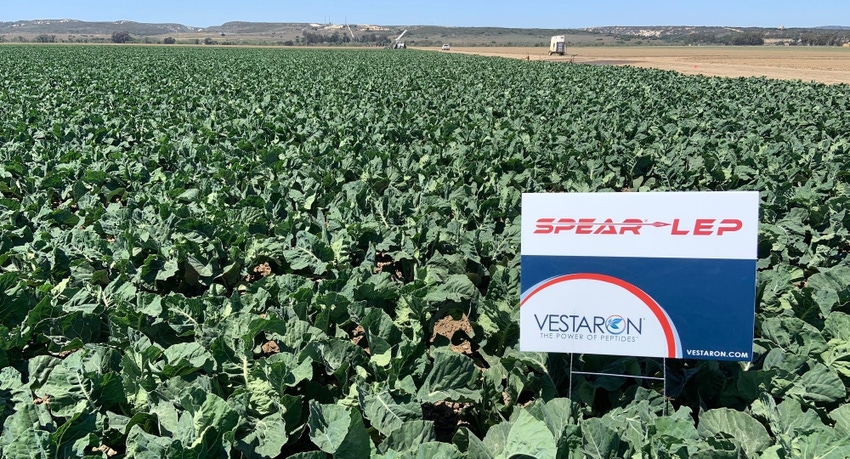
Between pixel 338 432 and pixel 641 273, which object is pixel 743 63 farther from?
pixel 338 432

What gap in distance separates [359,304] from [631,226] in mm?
1502

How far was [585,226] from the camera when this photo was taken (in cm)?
256

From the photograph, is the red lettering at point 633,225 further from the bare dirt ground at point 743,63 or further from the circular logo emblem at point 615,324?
the bare dirt ground at point 743,63

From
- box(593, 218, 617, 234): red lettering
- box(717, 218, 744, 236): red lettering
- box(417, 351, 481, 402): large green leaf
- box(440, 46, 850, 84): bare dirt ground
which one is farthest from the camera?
box(440, 46, 850, 84): bare dirt ground

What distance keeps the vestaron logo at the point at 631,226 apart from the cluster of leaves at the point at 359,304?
2.35 feet

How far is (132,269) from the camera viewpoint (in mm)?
4355

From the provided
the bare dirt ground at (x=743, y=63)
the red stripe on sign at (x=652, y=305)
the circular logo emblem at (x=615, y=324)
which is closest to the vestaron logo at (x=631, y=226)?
the red stripe on sign at (x=652, y=305)

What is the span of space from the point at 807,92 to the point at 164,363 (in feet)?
58.6

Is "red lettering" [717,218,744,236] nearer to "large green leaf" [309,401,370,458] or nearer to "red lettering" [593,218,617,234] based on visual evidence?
"red lettering" [593,218,617,234]

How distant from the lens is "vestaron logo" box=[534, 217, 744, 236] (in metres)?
2.44

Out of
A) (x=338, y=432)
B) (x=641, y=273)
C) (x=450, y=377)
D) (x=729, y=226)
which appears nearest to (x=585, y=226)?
(x=641, y=273)

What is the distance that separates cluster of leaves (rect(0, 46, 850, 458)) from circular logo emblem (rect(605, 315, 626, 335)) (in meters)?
0.32

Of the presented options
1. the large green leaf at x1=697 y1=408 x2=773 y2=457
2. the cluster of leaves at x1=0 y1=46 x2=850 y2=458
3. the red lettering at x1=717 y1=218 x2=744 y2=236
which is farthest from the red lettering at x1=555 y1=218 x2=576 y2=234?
the large green leaf at x1=697 y1=408 x2=773 y2=457

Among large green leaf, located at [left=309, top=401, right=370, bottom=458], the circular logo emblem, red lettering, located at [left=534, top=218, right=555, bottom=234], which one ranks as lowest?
large green leaf, located at [left=309, top=401, right=370, bottom=458]
